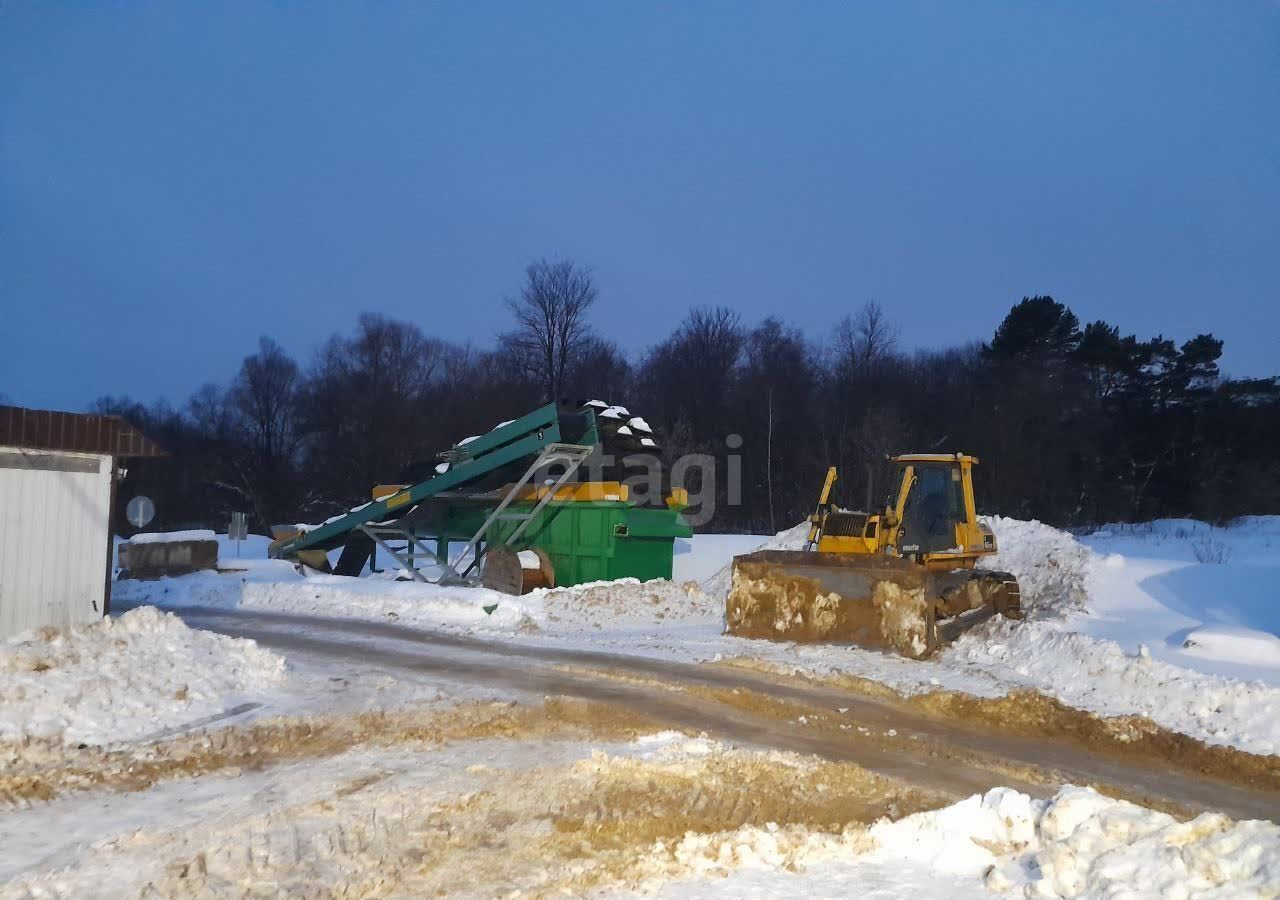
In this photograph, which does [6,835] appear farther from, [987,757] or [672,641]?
[672,641]

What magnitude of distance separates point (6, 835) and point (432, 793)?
236 centimetres

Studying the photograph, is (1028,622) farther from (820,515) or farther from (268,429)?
(268,429)

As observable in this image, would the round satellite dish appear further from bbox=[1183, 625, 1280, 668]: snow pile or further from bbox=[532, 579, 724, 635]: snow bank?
bbox=[1183, 625, 1280, 668]: snow pile

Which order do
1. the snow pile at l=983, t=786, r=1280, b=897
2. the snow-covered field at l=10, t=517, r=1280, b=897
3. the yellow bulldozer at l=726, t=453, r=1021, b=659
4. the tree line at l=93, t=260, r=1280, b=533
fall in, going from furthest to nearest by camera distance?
the tree line at l=93, t=260, r=1280, b=533, the yellow bulldozer at l=726, t=453, r=1021, b=659, the snow-covered field at l=10, t=517, r=1280, b=897, the snow pile at l=983, t=786, r=1280, b=897

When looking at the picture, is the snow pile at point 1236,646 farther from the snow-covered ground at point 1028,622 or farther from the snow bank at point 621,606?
the snow bank at point 621,606

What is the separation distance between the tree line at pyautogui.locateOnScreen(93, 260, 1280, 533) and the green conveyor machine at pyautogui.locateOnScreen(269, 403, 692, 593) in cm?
2194

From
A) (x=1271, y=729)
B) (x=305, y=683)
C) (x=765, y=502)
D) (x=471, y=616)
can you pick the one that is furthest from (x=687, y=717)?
(x=765, y=502)

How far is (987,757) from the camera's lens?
7996 mm

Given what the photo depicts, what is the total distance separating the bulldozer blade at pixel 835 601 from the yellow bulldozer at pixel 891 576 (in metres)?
0.01

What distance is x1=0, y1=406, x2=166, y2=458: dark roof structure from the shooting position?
1027cm

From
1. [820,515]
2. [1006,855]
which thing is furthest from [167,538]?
[1006,855]

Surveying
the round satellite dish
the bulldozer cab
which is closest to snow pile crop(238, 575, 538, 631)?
the round satellite dish

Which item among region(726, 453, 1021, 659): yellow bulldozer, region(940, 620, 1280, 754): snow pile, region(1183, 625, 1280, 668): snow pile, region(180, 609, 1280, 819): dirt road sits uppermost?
region(726, 453, 1021, 659): yellow bulldozer

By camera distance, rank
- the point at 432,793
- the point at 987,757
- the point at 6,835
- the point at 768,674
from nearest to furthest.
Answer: the point at 6,835, the point at 432,793, the point at 987,757, the point at 768,674
